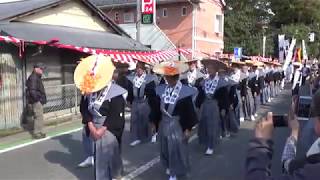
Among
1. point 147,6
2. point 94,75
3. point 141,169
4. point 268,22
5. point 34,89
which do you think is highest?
point 268,22

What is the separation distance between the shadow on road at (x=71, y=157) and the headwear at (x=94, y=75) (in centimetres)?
184

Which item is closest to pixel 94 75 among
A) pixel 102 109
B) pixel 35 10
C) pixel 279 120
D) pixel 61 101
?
pixel 102 109

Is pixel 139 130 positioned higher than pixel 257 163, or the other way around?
pixel 257 163

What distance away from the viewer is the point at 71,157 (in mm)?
8672

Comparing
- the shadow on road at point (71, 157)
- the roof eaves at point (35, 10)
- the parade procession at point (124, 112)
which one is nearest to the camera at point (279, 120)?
the parade procession at point (124, 112)

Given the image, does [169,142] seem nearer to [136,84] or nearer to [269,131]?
[136,84]

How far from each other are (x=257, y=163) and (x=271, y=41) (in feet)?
150

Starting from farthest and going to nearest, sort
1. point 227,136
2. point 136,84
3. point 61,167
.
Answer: point 227,136 → point 136,84 → point 61,167

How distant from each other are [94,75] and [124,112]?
1073 mm

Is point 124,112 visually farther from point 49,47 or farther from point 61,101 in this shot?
point 49,47

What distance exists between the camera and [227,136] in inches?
432

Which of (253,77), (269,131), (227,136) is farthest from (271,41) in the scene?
(269,131)

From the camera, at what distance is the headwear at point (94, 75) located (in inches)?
236

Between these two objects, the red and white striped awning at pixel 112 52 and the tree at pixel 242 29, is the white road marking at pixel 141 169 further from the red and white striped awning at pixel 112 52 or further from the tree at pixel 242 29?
the tree at pixel 242 29
